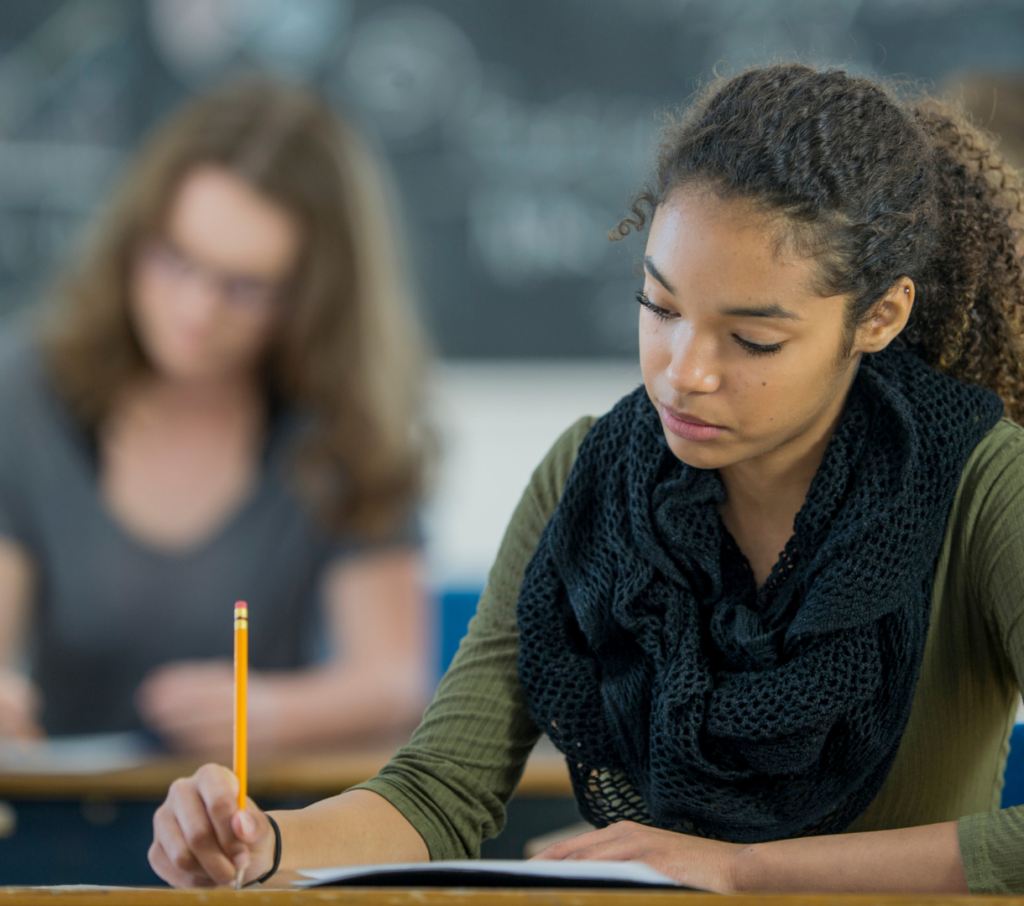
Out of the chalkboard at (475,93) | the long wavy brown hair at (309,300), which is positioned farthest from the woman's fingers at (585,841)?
the chalkboard at (475,93)

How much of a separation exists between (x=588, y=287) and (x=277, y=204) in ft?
2.54

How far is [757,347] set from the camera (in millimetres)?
849

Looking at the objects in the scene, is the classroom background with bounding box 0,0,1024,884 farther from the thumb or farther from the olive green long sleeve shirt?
the thumb

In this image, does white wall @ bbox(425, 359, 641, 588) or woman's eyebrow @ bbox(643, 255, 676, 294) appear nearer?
woman's eyebrow @ bbox(643, 255, 676, 294)

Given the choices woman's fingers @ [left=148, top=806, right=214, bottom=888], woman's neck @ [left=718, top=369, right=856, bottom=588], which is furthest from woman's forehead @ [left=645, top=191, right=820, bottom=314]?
woman's fingers @ [left=148, top=806, right=214, bottom=888]

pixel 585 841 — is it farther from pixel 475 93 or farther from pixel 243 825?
pixel 475 93

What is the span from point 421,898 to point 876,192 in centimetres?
59

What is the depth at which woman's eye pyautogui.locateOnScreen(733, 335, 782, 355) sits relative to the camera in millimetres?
848

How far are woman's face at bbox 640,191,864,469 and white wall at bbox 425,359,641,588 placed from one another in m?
1.57

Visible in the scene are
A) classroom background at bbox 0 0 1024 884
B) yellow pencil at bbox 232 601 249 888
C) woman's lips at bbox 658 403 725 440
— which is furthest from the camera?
classroom background at bbox 0 0 1024 884

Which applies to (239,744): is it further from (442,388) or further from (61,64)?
(61,64)

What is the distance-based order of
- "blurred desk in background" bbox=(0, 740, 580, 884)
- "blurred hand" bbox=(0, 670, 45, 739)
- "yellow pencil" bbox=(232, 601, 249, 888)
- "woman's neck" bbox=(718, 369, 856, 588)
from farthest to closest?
"blurred hand" bbox=(0, 670, 45, 739)
"blurred desk in background" bbox=(0, 740, 580, 884)
"woman's neck" bbox=(718, 369, 856, 588)
"yellow pencil" bbox=(232, 601, 249, 888)

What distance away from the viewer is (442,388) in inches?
96.6

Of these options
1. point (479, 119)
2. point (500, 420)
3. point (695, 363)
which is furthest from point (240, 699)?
point (479, 119)
